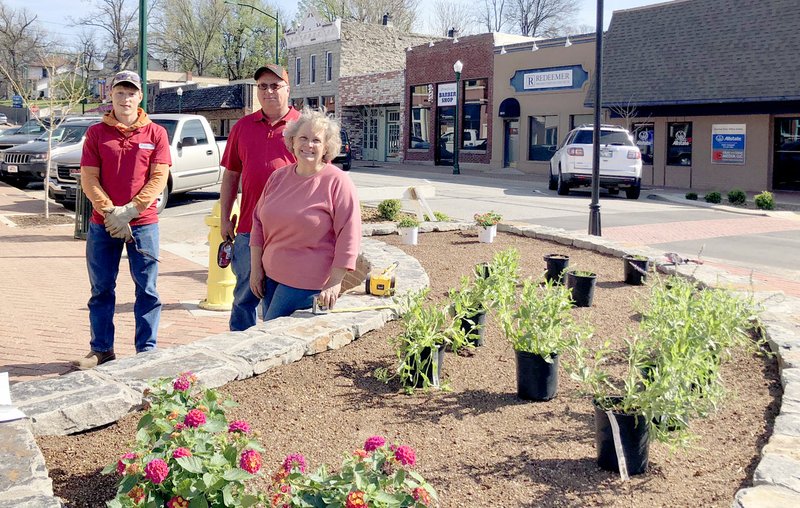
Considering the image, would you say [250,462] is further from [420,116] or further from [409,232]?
[420,116]

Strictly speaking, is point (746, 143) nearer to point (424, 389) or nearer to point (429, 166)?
point (429, 166)

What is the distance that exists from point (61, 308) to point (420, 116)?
3380 cm

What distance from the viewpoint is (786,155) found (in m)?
23.8

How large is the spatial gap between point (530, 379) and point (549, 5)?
6951cm

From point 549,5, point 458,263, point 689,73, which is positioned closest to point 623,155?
point 689,73

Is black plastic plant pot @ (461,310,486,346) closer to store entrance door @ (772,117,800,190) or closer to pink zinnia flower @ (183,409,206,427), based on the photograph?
pink zinnia flower @ (183,409,206,427)

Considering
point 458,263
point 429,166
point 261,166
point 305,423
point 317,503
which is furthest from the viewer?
point 429,166

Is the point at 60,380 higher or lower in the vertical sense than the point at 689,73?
lower

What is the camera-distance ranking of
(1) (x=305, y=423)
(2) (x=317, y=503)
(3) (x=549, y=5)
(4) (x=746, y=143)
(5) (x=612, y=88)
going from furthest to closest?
(3) (x=549, y=5) < (5) (x=612, y=88) < (4) (x=746, y=143) < (1) (x=305, y=423) < (2) (x=317, y=503)

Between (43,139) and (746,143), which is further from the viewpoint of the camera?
(746,143)

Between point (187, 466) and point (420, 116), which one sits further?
point (420, 116)

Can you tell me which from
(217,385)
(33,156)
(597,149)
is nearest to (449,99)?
(33,156)

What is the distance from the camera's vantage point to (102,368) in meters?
3.85

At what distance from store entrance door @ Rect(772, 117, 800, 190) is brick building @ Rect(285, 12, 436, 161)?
20.4 metres
